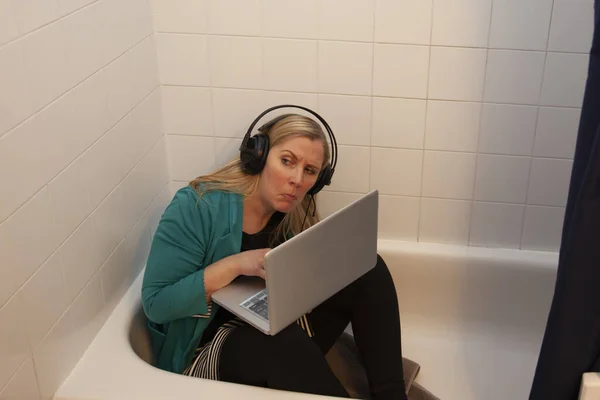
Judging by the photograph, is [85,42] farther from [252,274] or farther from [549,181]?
[549,181]

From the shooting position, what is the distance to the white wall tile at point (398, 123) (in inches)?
74.2

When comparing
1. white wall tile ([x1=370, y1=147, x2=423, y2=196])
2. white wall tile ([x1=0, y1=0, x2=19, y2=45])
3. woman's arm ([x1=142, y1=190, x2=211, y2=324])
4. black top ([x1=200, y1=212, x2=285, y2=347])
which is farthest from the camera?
white wall tile ([x1=370, y1=147, x2=423, y2=196])

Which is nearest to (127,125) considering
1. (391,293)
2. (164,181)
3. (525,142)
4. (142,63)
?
(142,63)

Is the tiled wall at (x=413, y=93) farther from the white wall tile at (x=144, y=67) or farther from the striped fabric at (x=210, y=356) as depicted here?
the striped fabric at (x=210, y=356)

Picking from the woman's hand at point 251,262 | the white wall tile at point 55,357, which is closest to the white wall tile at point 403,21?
the woman's hand at point 251,262

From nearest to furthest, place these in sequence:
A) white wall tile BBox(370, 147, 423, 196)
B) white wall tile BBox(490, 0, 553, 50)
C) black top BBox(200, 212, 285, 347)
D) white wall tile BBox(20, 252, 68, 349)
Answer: white wall tile BBox(20, 252, 68, 349) < black top BBox(200, 212, 285, 347) < white wall tile BBox(490, 0, 553, 50) < white wall tile BBox(370, 147, 423, 196)

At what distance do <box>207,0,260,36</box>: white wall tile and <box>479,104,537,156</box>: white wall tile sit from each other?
2.07 feet

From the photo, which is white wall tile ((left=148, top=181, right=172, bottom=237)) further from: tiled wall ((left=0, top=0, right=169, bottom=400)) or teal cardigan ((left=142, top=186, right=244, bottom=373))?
teal cardigan ((left=142, top=186, right=244, bottom=373))

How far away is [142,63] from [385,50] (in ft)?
2.02

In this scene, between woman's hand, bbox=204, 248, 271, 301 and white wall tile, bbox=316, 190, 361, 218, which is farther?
white wall tile, bbox=316, 190, 361, 218

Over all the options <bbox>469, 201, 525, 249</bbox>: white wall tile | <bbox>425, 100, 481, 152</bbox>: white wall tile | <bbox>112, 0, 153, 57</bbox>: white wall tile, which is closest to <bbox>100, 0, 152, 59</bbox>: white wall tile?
<bbox>112, 0, 153, 57</bbox>: white wall tile

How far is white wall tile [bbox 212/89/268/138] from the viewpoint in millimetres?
1942

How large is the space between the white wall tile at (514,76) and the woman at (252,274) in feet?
1.64

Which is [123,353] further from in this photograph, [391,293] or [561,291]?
[561,291]
